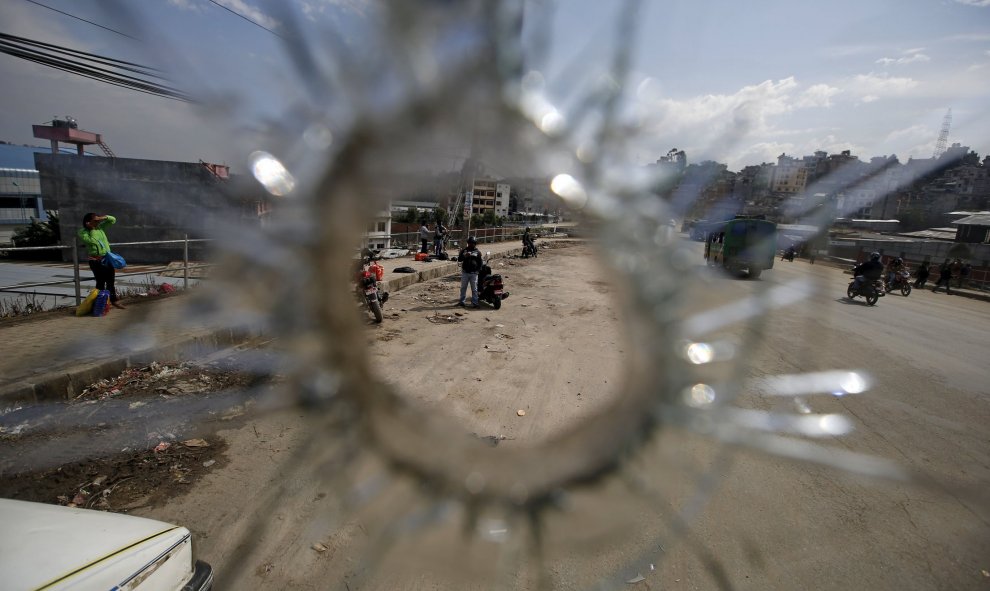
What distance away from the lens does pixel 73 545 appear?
1.71 m

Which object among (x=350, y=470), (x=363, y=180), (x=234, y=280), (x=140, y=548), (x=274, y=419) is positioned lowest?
(x=274, y=419)

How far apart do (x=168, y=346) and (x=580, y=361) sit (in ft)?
15.8

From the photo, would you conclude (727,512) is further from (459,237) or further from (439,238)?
(459,237)

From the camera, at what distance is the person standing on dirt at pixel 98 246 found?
5.75m

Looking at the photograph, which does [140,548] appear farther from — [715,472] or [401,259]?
[401,259]

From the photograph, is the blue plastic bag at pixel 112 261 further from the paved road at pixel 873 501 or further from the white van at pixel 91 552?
the paved road at pixel 873 501

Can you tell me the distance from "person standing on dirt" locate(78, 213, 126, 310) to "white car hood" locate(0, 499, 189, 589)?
529cm

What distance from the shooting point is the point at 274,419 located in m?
3.64

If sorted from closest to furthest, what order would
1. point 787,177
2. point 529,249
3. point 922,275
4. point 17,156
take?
point 787,177, point 922,275, point 529,249, point 17,156

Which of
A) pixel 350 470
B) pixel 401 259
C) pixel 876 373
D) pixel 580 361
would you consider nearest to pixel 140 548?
pixel 350 470

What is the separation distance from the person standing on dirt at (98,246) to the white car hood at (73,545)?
17.3 feet

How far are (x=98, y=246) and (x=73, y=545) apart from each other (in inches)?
228

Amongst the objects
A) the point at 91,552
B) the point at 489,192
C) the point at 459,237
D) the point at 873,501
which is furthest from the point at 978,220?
the point at 91,552

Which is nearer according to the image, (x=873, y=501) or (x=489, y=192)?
(x=489, y=192)
